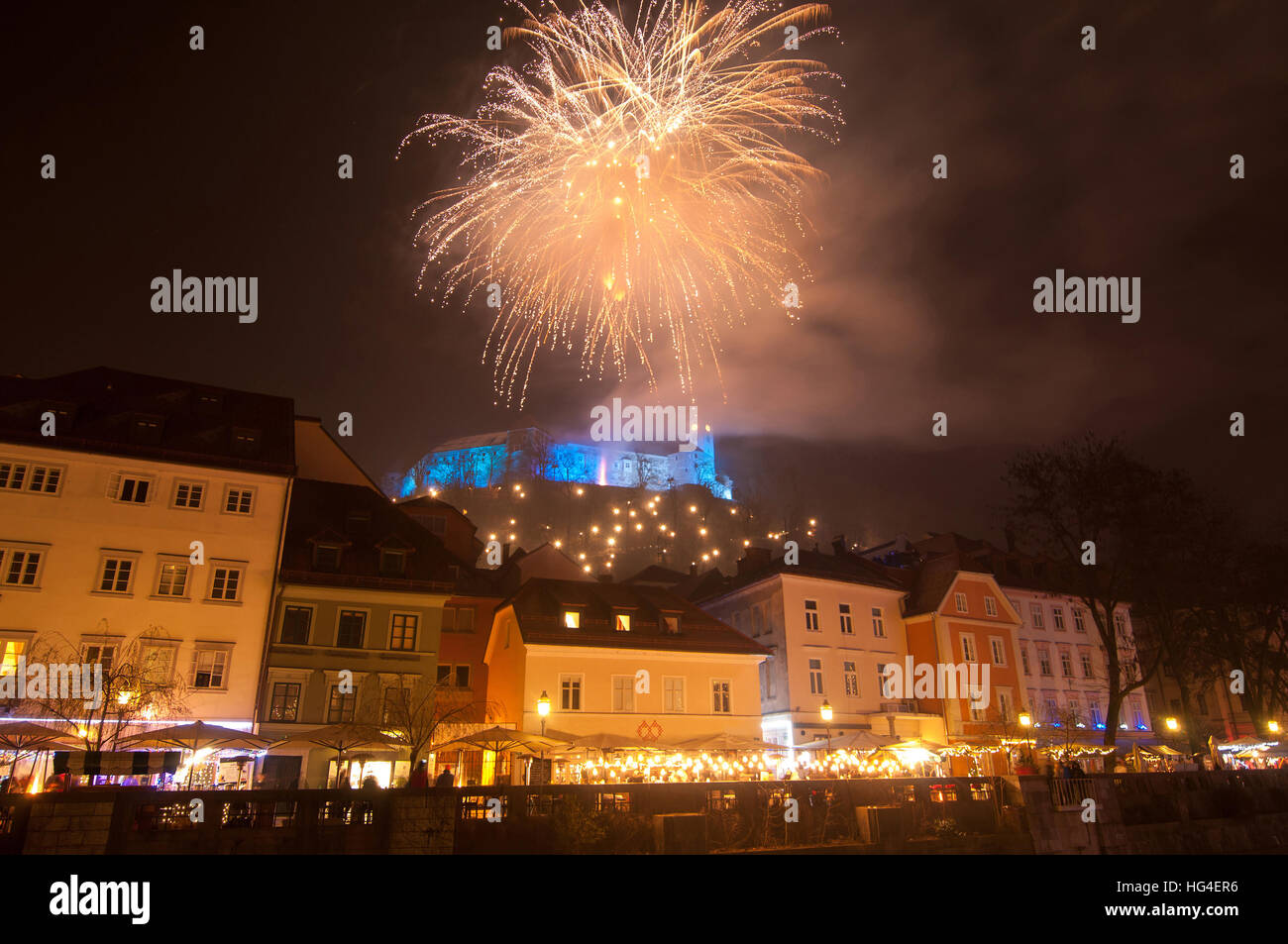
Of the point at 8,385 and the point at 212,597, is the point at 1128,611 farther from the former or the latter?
the point at 8,385

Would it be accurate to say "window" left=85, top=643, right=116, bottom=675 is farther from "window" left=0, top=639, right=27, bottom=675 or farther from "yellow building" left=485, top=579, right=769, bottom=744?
"yellow building" left=485, top=579, right=769, bottom=744

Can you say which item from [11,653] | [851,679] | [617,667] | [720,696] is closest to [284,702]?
[11,653]

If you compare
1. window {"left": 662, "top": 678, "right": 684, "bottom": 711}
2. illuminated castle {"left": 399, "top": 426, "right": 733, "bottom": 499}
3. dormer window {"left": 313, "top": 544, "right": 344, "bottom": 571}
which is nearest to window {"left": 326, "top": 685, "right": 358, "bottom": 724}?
dormer window {"left": 313, "top": 544, "right": 344, "bottom": 571}

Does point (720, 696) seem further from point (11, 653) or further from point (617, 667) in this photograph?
point (11, 653)
